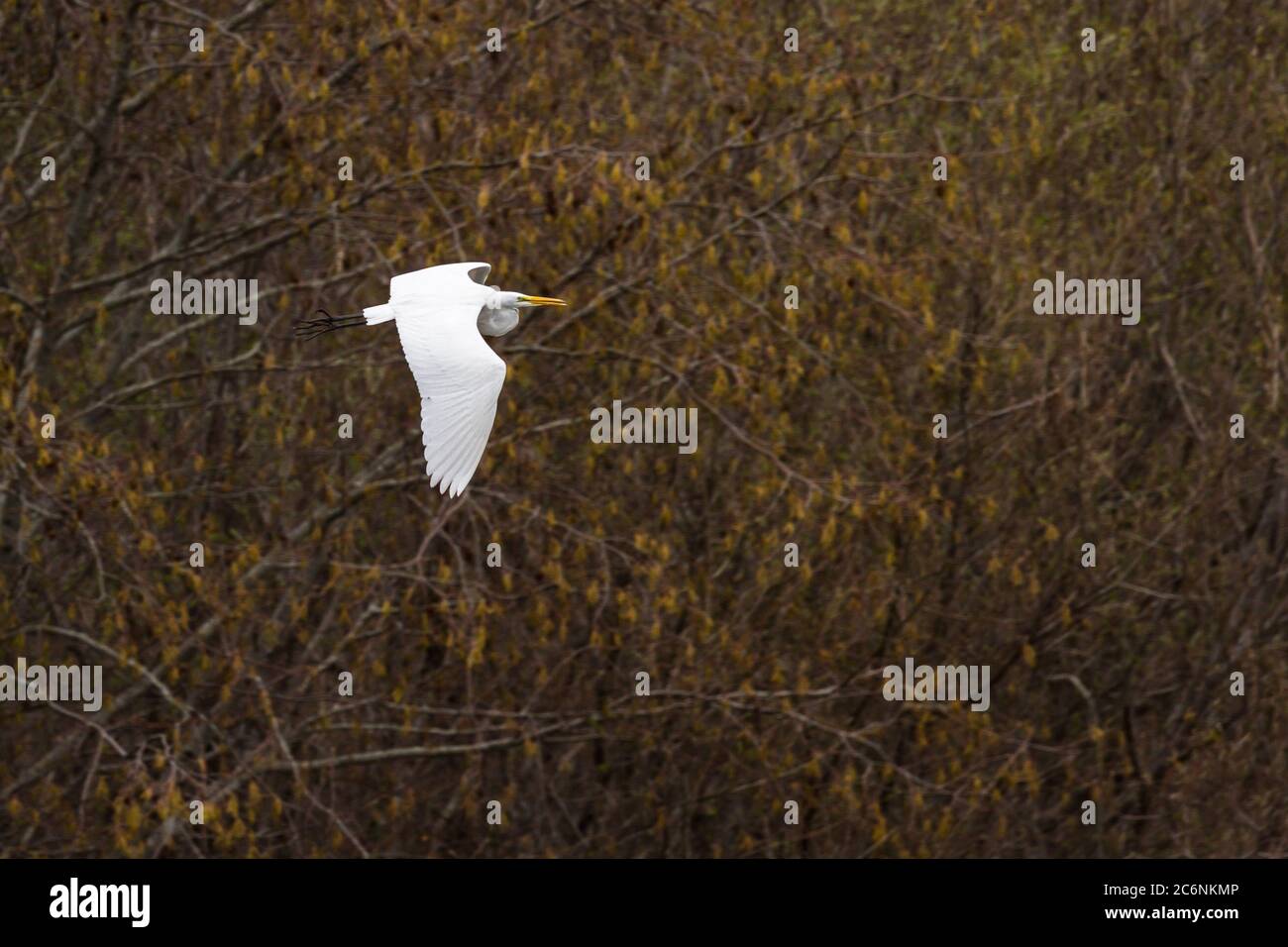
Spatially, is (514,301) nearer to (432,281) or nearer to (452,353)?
(432,281)

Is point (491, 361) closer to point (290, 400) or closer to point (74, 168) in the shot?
point (290, 400)

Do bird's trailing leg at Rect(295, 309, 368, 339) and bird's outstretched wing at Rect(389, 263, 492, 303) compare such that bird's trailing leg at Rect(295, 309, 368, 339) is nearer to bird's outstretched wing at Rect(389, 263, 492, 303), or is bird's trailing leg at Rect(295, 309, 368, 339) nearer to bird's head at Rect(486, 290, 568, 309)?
bird's outstretched wing at Rect(389, 263, 492, 303)

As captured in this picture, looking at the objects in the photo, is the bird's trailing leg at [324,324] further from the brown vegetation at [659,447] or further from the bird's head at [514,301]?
the bird's head at [514,301]

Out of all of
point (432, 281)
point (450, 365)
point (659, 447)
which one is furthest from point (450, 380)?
point (659, 447)

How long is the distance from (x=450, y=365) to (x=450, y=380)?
0.08m

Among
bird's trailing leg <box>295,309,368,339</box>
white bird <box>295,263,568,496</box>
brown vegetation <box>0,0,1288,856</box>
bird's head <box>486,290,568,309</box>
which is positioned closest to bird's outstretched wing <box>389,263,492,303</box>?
white bird <box>295,263,568,496</box>

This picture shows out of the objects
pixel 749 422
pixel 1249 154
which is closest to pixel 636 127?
pixel 749 422

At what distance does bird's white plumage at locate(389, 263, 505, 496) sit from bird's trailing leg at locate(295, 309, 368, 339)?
46 cm

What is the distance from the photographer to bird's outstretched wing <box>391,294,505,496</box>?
6.71 metres

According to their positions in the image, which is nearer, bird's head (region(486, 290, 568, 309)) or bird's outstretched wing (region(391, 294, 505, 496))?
bird's outstretched wing (region(391, 294, 505, 496))

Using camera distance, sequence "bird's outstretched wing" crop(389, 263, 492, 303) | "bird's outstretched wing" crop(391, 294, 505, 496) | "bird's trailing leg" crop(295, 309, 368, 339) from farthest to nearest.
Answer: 1. "bird's trailing leg" crop(295, 309, 368, 339)
2. "bird's outstretched wing" crop(389, 263, 492, 303)
3. "bird's outstretched wing" crop(391, 294, 505, 496)

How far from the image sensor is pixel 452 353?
7109 millimetres

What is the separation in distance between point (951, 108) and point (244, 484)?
3.04 meters

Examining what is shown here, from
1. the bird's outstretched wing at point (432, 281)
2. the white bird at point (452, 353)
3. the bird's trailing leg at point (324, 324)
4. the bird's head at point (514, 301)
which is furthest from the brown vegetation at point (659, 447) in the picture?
the white bird at point (452, 353)
